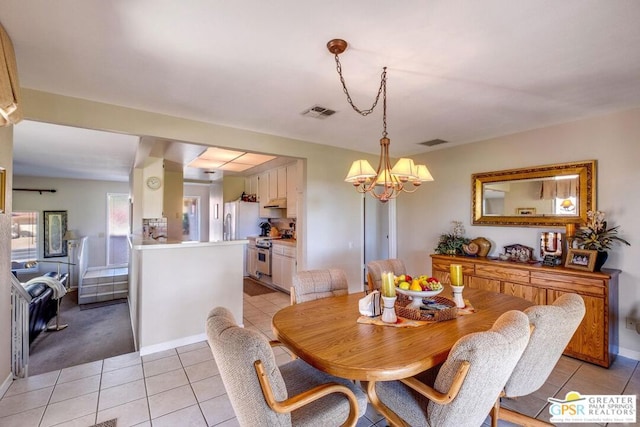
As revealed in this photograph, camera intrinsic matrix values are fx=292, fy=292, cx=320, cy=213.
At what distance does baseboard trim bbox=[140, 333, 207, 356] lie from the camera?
2.93 m

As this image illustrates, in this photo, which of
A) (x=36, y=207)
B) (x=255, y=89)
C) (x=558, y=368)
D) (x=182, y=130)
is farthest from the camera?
(x=36, y=207)

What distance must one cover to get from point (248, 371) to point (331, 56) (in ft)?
6.26

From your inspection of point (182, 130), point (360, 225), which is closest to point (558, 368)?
point (360, 225)

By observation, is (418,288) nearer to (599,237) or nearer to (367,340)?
(367,340)

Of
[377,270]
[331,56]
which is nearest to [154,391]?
[377,270]

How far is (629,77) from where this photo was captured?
225 cm

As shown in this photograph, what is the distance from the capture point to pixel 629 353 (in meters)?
2.87

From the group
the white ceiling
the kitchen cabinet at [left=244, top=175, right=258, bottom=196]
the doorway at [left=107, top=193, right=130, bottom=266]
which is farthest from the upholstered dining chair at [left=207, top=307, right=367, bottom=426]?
the doorway at [left=107, top=193, right=130, bottom=266]

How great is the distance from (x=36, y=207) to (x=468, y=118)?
9.09 m

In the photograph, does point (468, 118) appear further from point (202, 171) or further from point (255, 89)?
point (202, 171)

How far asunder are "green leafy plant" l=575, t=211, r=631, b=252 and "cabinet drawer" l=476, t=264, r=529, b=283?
60 cm

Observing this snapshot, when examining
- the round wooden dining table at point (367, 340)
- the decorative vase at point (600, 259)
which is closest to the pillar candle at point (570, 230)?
the decorative vase at point (600, 259)

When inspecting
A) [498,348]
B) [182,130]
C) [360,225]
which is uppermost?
[182,130]

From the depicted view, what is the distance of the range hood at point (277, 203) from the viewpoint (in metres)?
5.72
